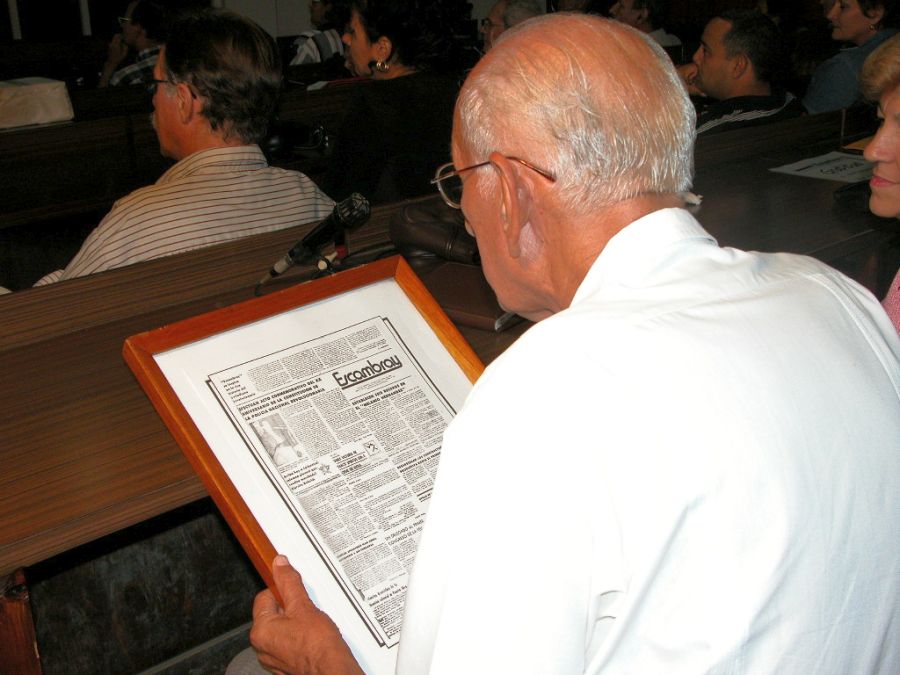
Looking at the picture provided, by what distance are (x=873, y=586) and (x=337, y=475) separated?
24.4 inches

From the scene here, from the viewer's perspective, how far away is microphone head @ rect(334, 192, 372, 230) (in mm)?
1505

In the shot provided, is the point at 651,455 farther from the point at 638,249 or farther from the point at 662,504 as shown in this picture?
the point at 638,249

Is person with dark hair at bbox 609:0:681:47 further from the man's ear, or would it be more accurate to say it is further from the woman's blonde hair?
the man's ear

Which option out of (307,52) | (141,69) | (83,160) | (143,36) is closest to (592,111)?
(83,160)

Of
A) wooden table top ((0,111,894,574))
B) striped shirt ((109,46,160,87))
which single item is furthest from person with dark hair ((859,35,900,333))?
striped shirt ((109,46,160,87))

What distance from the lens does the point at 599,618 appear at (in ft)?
2.71

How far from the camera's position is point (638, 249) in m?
0.92

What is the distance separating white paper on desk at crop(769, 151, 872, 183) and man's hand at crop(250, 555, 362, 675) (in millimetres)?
2328

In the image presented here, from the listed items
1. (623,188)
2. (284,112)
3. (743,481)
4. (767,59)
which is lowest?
(284,112)

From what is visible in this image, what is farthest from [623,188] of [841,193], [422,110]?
[422,110]

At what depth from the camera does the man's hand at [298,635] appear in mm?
1055

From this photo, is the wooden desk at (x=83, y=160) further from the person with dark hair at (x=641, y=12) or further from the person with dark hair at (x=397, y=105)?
the person with dark hair at (x=641, y=12)

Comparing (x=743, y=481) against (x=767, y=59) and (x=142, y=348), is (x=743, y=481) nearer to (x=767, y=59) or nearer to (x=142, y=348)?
(x=142, y=348)

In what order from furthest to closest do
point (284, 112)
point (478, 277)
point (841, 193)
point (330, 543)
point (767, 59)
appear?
point (284, 112) < point (767, 59) < point (841, 193) < point (478, 277) < point (330, 543)
